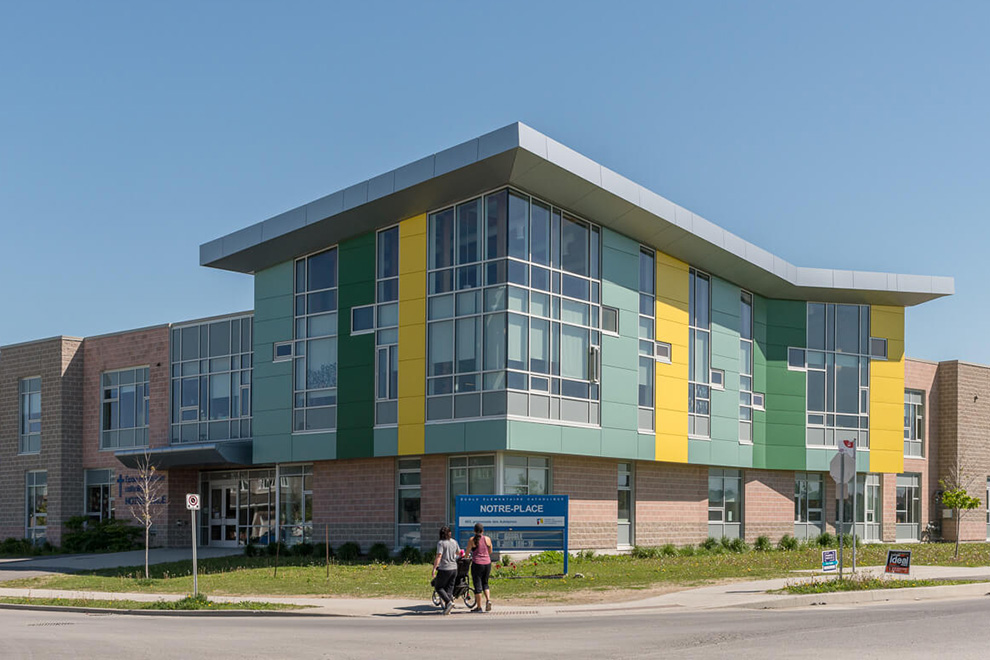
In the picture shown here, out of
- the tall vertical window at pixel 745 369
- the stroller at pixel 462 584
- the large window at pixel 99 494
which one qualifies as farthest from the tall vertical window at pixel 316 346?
the tall vertical window at pixel 745 369

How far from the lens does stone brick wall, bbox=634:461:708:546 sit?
3569cm

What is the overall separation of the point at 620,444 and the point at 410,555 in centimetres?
729

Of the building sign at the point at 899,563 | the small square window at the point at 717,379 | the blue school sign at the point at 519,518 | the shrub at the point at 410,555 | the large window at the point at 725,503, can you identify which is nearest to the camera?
the building sign at the point at 899,563

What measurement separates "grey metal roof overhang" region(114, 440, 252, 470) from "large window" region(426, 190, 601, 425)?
8910 millimetres

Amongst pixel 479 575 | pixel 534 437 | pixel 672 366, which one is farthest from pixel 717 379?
pixel 479 575

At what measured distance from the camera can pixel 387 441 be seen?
3303cm

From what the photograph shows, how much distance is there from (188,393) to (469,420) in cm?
1558

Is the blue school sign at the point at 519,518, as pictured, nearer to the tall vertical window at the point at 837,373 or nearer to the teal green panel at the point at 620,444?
the teal green panel at the point at 620,444

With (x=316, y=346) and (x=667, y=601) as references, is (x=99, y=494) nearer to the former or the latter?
(x=316, y=346)

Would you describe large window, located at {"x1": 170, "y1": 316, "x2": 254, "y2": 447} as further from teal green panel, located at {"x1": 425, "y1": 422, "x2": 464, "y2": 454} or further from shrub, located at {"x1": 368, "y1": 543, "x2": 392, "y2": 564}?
teal green panel, located at {"x1": 425, "y1": 422, "x2": 464, "y2": 454}

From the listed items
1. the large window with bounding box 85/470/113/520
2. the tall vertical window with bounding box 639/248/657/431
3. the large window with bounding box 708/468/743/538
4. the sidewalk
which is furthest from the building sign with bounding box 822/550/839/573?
the large window with bounding box 85/470/113/520

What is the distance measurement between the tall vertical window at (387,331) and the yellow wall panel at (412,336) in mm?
306

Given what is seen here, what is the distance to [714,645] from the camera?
14.7 meters

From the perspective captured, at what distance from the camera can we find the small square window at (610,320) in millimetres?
33531
